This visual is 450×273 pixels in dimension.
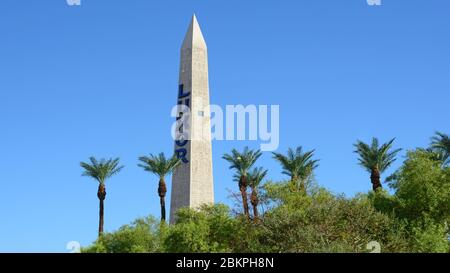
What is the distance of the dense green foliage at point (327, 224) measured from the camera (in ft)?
135

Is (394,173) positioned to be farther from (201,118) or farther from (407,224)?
(201,118)

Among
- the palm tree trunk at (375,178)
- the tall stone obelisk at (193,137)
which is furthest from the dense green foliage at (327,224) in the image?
the tall stone obelisk at (193,137)

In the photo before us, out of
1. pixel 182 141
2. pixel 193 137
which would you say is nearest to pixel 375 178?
pixel 193 137

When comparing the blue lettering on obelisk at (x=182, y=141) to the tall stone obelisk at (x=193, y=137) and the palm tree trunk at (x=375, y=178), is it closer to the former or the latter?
the tall stone obelisk at (x=193, y=137)

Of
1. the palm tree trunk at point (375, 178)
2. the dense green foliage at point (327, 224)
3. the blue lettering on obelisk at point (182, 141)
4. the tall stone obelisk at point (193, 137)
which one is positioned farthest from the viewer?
the blue lettering on obelisk at point (182, 141)

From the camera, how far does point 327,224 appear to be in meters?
42.2

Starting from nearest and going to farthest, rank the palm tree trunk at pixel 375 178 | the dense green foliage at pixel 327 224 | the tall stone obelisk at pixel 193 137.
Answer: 1. the dense green foliage at pixel 327 224
2. the palm tree trunk at pixel 375 178
3. the tall stone obelisk at pixel 193 137

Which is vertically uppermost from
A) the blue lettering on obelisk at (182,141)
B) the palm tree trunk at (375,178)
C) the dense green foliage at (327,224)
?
the blue lettering on obelisk at (182,141)

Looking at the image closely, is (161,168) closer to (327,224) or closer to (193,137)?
(193,137)

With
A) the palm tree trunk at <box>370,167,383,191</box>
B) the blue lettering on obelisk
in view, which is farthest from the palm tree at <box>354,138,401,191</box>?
the blue lettering on obelisk

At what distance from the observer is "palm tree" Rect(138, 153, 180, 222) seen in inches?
2559

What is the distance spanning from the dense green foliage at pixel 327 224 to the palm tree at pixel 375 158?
6.13 meters
